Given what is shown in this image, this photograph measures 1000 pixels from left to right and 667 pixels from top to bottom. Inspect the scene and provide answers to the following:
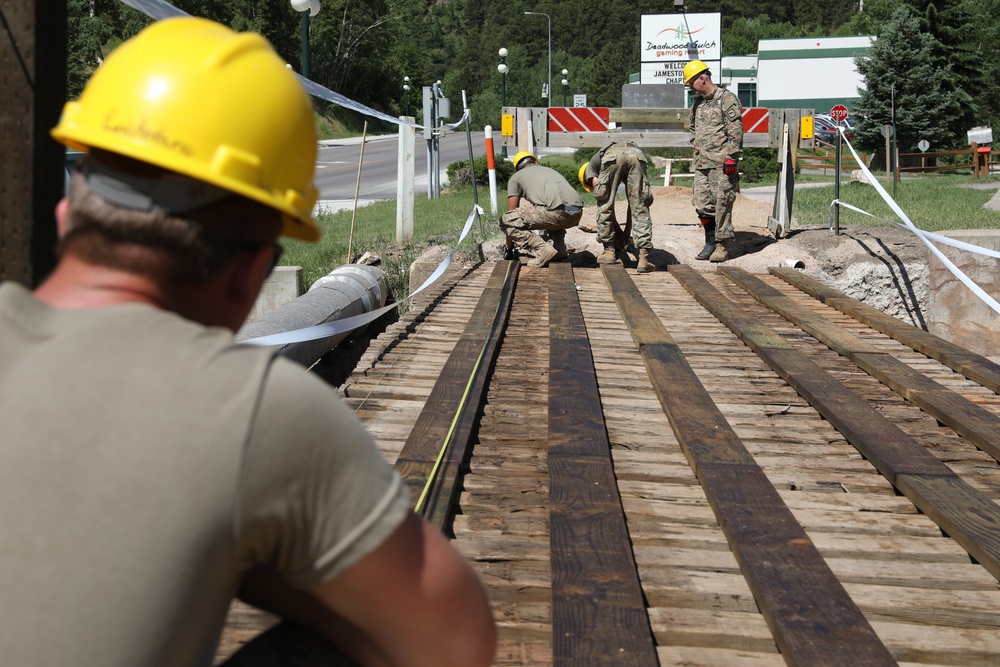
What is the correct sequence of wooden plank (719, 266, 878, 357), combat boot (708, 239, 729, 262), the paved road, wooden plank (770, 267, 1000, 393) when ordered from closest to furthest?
wooden plank (770, 267, 1000, 393) < wooden plank (719, 266, 878, 357) < combat boot (708, 239, 729, 262) < the paved road

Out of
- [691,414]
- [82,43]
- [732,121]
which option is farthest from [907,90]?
[691,414]

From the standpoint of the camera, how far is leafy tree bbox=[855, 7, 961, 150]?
117 feet

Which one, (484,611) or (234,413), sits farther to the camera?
(484,611)

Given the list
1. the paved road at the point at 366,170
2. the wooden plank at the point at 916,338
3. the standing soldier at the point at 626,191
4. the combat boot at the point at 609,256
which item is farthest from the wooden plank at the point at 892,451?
the paved road at the point at 366,170

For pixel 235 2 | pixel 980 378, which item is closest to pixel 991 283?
pixel 980 378

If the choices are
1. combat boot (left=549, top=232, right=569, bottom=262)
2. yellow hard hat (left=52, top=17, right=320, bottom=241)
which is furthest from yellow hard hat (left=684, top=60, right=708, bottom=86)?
yellow hard hat (left=52, top=17, right=320, bottom=241)

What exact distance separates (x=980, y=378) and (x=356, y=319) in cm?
335

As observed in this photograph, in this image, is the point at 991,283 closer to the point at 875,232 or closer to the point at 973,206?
the point at 875,232

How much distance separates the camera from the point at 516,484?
3.91 meters

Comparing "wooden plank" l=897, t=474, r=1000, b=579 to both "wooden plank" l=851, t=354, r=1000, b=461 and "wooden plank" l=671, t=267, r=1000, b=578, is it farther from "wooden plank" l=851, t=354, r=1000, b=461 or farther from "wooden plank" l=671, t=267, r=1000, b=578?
"wooden plank" l=851, t=354, r=1000, b=461

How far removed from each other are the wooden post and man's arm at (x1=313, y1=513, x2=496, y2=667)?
4.73 ft

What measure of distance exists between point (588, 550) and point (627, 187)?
7.63m

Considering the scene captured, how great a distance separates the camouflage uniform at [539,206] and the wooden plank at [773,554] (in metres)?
5.59

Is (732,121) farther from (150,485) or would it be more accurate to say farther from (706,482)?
(150,485)
